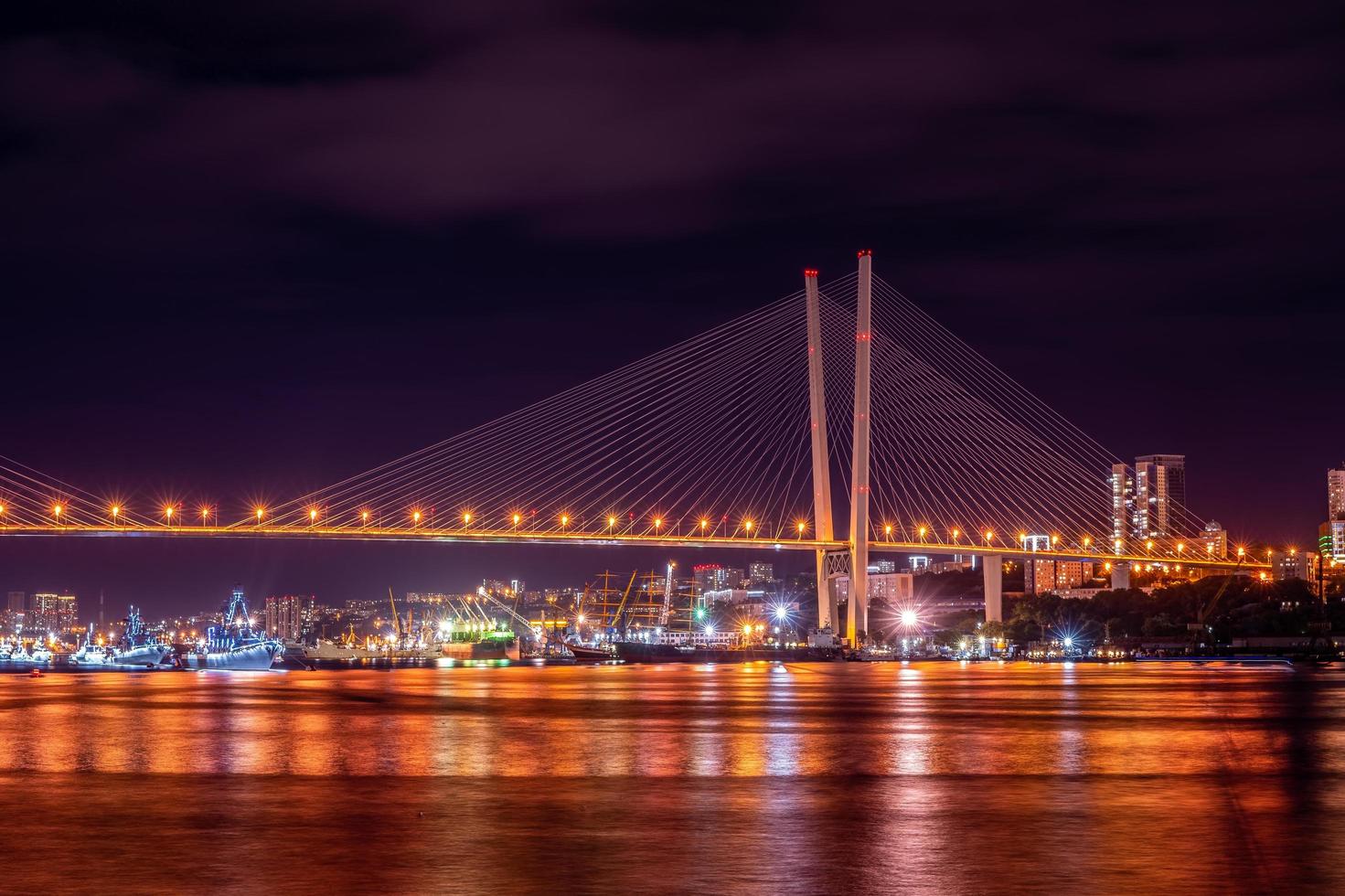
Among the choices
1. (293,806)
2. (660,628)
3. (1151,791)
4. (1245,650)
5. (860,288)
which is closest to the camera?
(293,806)

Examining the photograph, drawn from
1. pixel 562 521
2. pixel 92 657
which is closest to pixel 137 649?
pixel 92 657

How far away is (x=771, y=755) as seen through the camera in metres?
21.4

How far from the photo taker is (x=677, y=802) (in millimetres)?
15656

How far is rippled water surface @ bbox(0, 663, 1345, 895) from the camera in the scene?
1138 cm

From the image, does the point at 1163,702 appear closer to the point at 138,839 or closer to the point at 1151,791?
the point at 1151,791

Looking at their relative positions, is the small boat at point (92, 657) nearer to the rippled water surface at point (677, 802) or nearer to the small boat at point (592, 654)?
the small boat at point (592, 654)

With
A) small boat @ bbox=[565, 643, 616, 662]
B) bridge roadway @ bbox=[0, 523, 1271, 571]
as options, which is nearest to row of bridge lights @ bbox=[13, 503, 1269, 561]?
bridge roadway @ bbox=[0, 523, 1271, 571]

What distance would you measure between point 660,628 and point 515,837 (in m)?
150

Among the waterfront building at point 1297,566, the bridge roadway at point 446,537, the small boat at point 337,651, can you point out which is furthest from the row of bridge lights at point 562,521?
the small boat at point 337,651

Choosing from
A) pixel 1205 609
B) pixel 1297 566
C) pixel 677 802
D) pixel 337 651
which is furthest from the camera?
pixel 337 651

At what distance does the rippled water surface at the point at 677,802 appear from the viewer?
11383mm

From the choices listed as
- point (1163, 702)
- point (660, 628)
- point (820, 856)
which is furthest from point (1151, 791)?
point (660, 628)

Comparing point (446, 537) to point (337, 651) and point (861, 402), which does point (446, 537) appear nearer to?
point (861, 402)

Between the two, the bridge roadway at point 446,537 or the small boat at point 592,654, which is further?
the small boat at point 592,654
